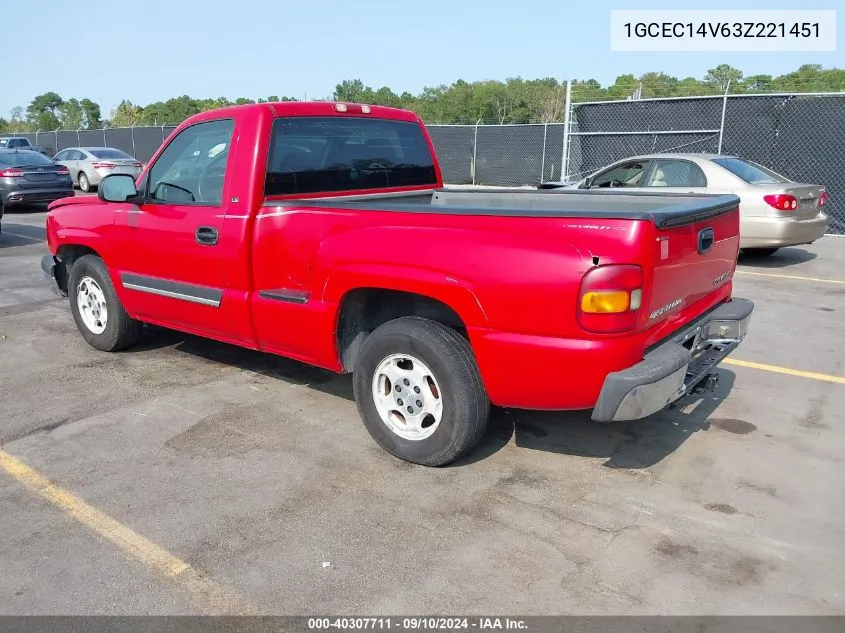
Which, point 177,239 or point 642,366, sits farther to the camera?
point 177,239

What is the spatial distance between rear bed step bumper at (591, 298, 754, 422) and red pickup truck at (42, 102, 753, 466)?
13 millimetres

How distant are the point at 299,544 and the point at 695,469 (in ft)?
7.03

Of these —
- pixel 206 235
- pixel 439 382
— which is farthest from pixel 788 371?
pixel 206 235

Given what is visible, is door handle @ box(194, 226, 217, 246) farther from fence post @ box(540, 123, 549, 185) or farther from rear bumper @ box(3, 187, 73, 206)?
fence post @ box(540, 123, 549, 185)

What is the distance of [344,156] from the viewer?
4848 mm

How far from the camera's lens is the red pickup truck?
10.3ft

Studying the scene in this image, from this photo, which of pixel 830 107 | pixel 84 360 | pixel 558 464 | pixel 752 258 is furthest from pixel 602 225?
pixel 830 107

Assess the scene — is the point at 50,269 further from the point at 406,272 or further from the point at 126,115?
the point at 126,115

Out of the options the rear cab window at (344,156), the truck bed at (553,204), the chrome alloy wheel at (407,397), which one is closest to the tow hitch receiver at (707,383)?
the truck bed at (553,204)

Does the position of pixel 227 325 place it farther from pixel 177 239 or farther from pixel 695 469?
pixel 695 469

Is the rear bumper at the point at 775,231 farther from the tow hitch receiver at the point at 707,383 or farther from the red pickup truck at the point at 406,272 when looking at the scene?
the tow hitch receiver at the point at 707,383

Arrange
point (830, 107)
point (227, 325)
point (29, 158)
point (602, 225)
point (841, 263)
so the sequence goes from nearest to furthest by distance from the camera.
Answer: point (602, 225), point (227, 325), point (841, 263), point (830, 107), point (29, 158)

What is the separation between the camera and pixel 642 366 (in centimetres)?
322

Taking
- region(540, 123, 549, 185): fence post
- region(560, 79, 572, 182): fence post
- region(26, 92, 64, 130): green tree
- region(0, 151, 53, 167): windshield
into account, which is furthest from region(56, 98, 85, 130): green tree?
region(560, 79, 572, 182): fence post
